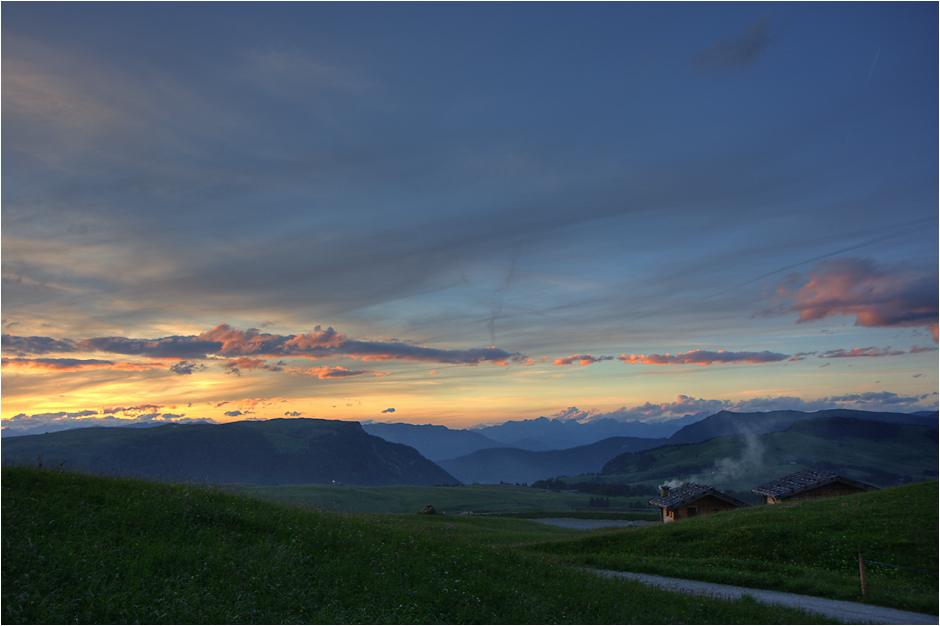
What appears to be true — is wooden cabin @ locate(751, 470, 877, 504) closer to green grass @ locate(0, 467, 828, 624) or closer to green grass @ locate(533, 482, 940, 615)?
green grass @ locate(533, 482, 940, 615)

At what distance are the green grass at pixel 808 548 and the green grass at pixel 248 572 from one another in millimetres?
8492

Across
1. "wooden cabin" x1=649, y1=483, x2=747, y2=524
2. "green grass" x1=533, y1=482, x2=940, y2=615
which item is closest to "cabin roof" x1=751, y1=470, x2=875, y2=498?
"wooden cabin" x1=649, y1=483, x2=747, y2=524

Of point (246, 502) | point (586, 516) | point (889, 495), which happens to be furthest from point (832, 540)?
point (586, 516)

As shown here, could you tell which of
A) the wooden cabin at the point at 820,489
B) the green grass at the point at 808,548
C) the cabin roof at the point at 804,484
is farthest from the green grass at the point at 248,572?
the cabin roof at the point at 804,484

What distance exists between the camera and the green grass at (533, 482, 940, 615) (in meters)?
25.2

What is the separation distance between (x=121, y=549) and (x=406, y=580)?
822 cm

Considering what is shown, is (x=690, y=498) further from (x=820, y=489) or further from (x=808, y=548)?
(x=808, y=548)

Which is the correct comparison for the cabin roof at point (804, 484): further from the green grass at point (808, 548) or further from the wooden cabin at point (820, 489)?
the green grass at point (808, 548)

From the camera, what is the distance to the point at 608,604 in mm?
16953

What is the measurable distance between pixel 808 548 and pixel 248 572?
34.6 m

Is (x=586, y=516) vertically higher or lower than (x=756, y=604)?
lower

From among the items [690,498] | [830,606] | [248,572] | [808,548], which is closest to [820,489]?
[690,498]

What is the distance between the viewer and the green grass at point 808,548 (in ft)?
82.7

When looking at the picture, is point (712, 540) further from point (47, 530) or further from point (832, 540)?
point (47, 530)
